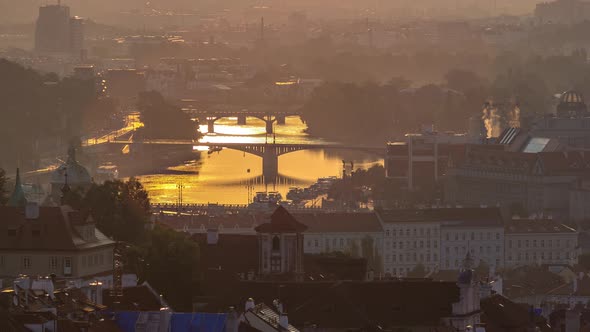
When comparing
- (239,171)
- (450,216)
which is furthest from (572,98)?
(450,216)

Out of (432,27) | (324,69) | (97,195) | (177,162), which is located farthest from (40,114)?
(432,27)

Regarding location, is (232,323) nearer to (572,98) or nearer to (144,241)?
(144,241)

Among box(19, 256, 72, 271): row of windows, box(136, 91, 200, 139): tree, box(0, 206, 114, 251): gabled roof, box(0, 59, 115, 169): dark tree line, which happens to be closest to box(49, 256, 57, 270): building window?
box(19, 256, 72, 271): row of windows

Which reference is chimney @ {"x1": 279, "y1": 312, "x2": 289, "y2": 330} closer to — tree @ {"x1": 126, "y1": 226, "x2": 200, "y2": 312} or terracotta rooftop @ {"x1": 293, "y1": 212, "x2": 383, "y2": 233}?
tree @ {"x1": 126, "y1": 226, "x2": 200, "y2": 312}

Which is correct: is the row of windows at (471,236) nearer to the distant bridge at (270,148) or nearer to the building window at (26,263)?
the distant bridge at (270,148)

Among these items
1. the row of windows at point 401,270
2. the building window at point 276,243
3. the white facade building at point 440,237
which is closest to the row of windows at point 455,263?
the white facade building at point 440,237

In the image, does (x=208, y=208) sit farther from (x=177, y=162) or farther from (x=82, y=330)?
(x=82, y=330)

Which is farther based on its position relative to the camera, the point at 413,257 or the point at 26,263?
the point at 413,257
